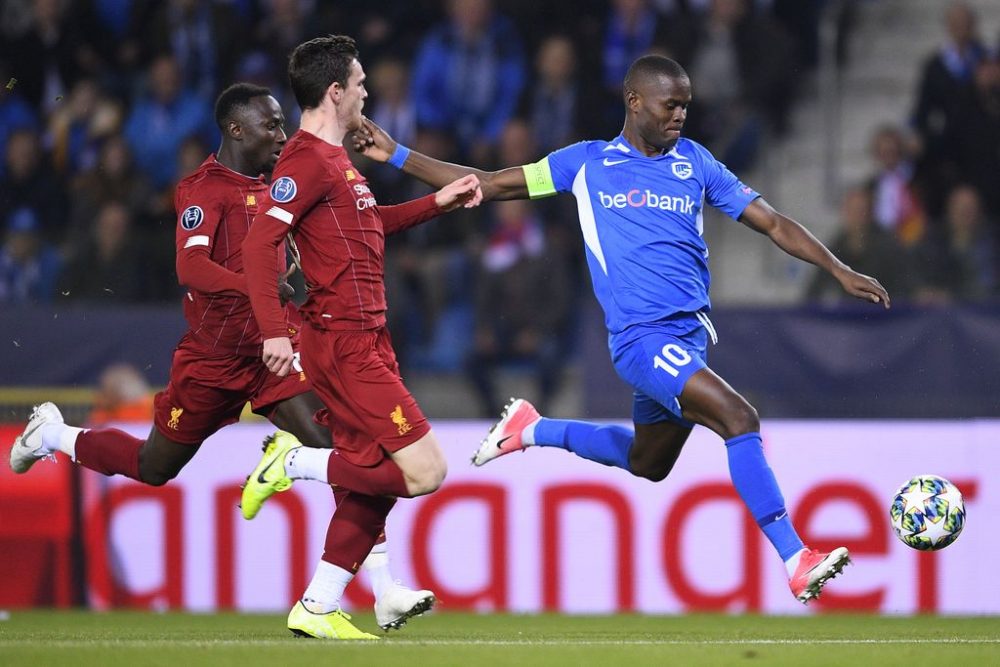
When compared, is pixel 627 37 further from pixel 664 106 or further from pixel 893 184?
pixel 664 106

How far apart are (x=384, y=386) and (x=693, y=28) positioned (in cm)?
652

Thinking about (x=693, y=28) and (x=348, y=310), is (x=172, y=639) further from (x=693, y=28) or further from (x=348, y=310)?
(x=693, y=28)

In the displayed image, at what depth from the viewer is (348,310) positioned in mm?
6227

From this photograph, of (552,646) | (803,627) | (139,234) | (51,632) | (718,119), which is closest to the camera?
(552,646)

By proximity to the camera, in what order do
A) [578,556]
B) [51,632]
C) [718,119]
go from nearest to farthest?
[51,632]
[578,556]
[718,119]

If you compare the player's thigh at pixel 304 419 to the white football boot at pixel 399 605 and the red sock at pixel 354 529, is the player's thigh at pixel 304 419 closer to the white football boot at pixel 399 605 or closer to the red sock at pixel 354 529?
the red sock at pixel 354 529

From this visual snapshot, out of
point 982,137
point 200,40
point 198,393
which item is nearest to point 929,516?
point 198,393

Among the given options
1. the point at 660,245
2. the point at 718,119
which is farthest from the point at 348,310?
the point at 718,119

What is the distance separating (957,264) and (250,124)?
206 inches

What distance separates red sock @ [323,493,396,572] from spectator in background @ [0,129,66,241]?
19.8ft

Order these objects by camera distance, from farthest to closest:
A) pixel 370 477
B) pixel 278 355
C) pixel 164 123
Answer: pixel 164 123 < pixel 370 477 < pixel 278 355

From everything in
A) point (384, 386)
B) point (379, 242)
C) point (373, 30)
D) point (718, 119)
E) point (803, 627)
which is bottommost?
point (803, 627)

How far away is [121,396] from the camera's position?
10219 mm

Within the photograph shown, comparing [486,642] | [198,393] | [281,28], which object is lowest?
[486,642]
